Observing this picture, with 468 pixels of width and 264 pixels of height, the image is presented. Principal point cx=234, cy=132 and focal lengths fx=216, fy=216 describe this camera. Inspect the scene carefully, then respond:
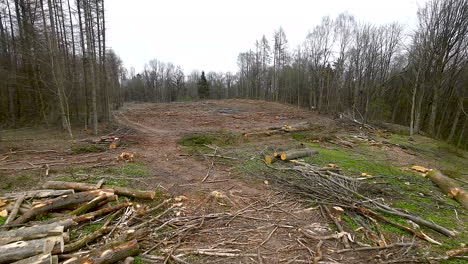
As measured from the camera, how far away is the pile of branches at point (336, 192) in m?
4.44

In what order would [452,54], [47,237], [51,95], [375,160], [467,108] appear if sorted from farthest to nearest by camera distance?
[467,108]
[452,54]
[51,95]
[375,160]
[47,237]

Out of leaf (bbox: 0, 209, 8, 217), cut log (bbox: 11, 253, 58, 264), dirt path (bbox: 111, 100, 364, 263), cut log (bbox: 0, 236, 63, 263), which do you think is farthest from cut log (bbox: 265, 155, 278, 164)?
leaf (bbox: 0, 209, 8, 217)

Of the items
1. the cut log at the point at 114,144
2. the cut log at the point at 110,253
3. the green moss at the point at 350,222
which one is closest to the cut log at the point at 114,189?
the cut log at the point at 110,253

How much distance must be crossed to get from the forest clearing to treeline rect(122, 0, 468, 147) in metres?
11.7

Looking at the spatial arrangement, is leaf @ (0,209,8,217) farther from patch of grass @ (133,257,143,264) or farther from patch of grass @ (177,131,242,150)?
patch of grass @ (177,131,242,150)

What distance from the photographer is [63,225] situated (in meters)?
3.74

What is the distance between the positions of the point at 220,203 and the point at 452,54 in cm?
2215

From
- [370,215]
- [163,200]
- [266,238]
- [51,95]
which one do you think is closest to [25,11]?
[51,95]

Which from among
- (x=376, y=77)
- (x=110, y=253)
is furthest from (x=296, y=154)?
(x=376, y=77)

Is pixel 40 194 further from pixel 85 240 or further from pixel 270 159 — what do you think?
pixel 270 159

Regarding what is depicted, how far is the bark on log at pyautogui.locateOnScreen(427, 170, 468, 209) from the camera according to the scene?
18.5ft

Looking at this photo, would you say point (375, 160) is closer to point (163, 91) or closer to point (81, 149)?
point (81, 149)

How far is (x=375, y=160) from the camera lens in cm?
941

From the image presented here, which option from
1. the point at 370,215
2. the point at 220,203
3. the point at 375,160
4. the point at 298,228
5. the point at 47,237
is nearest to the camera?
the point at 47,237
